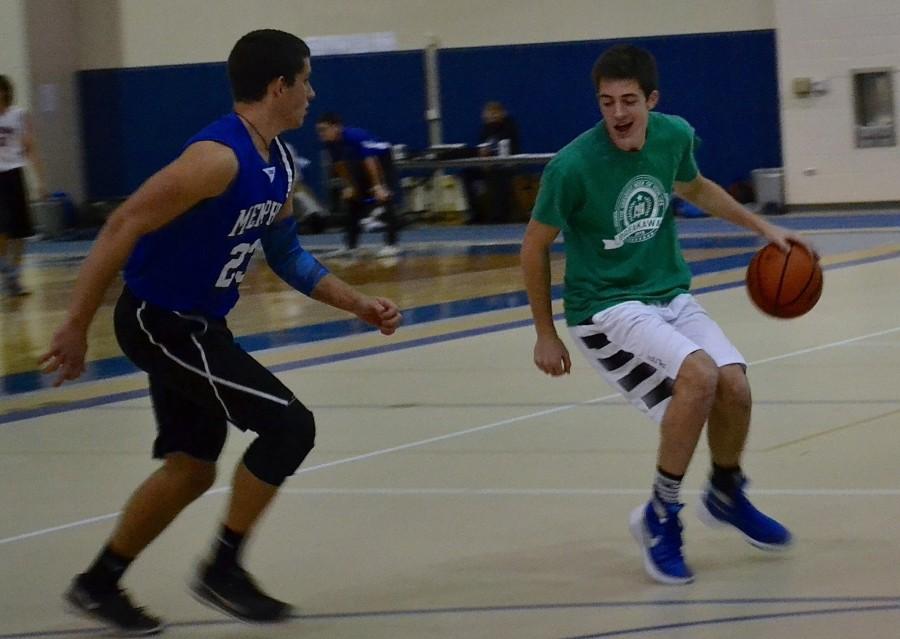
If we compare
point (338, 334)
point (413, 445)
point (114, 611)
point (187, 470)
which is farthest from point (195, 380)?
point (338, 334)

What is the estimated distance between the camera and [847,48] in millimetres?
20000

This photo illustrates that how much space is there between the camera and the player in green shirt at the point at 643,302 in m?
4.38

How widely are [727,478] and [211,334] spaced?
1.59 meters

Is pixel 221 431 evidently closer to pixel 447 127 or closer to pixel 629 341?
pixel 629 341

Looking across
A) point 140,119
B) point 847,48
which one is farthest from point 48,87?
point 847,48

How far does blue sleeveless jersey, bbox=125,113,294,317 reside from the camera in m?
3.92

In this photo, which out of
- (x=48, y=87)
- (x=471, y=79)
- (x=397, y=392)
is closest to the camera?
(x=397, y=392)

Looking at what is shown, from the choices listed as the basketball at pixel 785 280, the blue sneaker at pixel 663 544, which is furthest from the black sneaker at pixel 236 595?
the basketball at pixel 785 280

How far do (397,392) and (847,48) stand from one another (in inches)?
541

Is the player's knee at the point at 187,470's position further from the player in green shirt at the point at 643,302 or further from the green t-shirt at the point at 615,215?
the green t-shirt at the point at 615,215

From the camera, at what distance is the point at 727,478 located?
4621 millimetres

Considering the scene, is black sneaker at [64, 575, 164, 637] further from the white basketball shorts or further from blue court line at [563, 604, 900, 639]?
the white basketball shorts

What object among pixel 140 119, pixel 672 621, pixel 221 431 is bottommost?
pixel 672 621

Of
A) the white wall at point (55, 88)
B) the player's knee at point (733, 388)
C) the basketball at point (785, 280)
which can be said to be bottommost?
the player's knee at point (733, 388)
